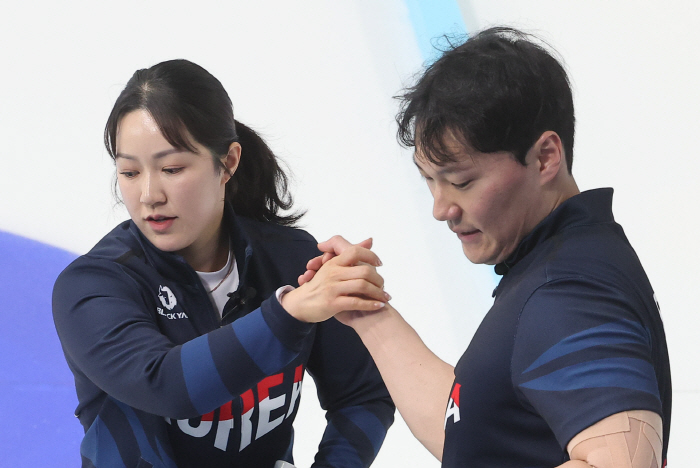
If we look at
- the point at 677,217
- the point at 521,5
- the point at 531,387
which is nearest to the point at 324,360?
the point at 531,387

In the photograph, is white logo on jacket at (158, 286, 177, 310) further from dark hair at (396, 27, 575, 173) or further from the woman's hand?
dark hair at (396, 27, 575, 173)

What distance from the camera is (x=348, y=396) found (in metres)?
1.50

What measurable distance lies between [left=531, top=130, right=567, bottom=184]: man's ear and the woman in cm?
38

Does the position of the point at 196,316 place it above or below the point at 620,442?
above

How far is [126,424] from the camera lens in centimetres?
125

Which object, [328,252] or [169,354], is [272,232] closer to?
[328,252]

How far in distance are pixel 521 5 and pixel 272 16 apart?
3.29ft

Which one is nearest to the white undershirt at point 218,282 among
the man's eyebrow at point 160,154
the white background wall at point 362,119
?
the man's eyebrow at point 160,154

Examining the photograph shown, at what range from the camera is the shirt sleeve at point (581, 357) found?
2.39ft

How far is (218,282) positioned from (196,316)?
9 centimetres

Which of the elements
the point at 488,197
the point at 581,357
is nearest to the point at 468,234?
the point at 488,197

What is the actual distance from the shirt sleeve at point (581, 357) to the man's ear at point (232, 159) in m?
0.72

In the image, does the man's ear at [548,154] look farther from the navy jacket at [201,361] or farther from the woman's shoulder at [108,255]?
the woman's shoulder at [108,255]

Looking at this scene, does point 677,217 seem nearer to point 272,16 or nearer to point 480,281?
point 480,281
